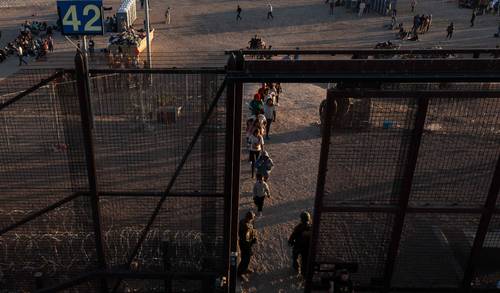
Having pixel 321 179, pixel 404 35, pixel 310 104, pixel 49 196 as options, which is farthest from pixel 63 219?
pixel 404 35

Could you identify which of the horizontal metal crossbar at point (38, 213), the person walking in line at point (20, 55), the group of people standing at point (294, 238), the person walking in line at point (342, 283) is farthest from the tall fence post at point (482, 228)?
the person walking in line at point (20, 55)

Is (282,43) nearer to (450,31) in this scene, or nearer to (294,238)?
(450,31)

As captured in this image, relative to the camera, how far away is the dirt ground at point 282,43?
35.7ft

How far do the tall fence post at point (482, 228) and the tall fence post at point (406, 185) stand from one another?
1226 millimetres

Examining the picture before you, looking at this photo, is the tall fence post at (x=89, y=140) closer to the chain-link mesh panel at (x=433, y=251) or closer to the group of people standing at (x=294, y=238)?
the group of people standing at (x=294, y=238)

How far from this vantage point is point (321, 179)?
7398 millimetres

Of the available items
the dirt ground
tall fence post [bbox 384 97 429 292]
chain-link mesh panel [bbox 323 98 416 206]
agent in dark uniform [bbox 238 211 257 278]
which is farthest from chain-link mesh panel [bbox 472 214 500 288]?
agent in dark uniform [bbox 238 211 257 278]

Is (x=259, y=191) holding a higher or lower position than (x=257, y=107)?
lower

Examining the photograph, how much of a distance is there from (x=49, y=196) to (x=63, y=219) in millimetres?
460

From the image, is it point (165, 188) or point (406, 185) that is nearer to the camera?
point (406, 185)

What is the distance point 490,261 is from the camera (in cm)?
834

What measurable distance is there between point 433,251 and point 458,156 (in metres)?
1.69

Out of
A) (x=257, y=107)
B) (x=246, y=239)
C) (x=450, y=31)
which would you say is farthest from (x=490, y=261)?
(x=450, y=31)

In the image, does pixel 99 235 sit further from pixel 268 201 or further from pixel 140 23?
pixel 140 23
